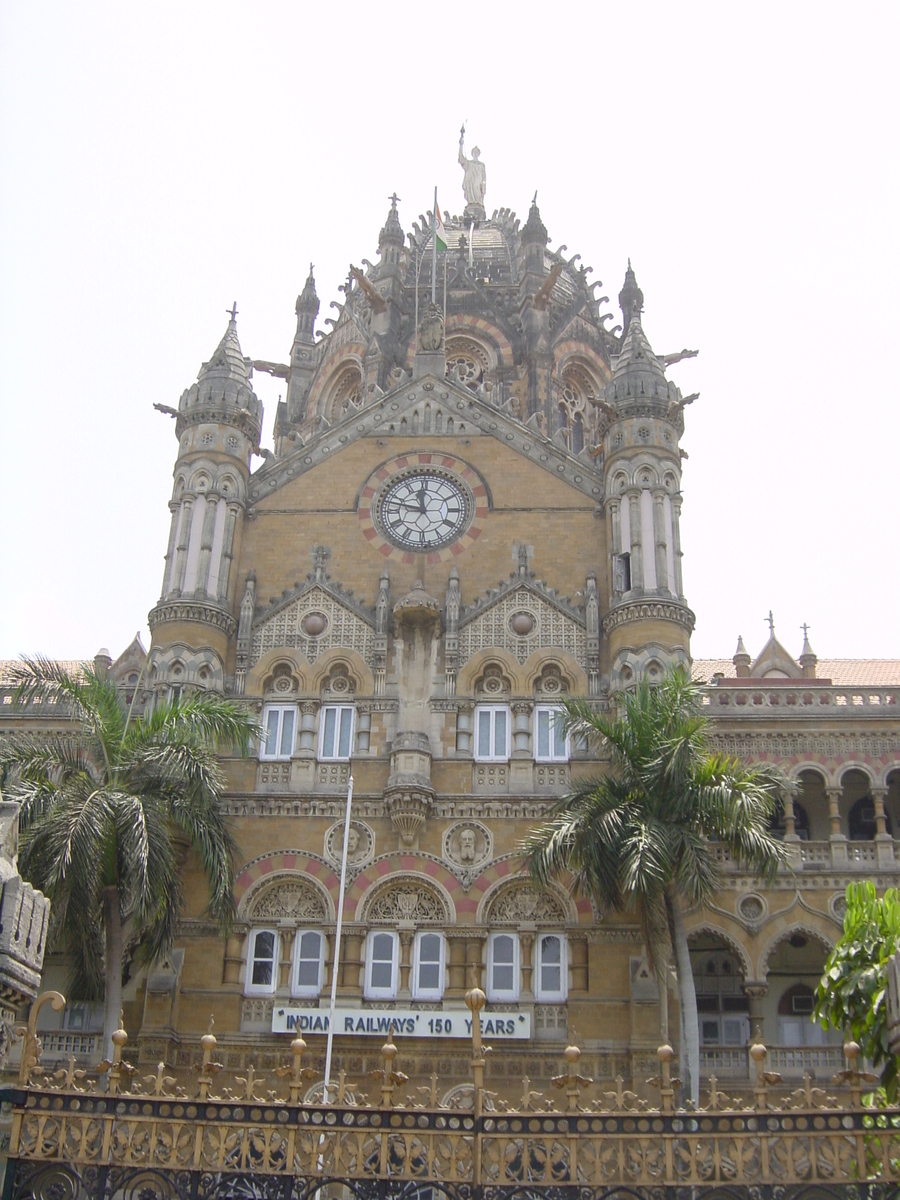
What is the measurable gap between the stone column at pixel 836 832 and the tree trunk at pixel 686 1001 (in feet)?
18.9

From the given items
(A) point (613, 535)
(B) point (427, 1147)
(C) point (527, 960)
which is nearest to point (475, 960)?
(C) point (527, 960)

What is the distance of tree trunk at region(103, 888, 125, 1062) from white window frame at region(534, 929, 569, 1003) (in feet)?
31.1

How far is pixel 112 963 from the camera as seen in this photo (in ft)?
89.5

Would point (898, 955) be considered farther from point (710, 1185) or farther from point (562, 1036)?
point (562, 1036)

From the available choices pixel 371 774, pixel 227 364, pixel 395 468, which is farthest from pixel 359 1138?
pixel 227 364

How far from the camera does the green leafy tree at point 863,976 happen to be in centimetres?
1727

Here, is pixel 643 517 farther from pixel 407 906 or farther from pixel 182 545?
pixel 182 545

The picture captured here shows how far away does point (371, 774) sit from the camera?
1307 inches

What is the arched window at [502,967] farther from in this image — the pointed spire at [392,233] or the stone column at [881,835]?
the pointed spire at [392,233]

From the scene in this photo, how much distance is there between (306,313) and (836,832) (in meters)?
40.9

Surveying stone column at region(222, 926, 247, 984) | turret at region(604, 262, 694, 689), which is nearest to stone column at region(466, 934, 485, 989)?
stone column at region(222, 926, 247, 984)

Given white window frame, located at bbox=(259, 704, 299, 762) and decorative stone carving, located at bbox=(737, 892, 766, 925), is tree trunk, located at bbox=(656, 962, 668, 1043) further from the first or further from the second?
white window frame, located at bbox=(259, 704, 299, 762)

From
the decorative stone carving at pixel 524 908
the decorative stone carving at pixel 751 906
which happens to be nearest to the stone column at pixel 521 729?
the decorative stone carving at pixel 524 908

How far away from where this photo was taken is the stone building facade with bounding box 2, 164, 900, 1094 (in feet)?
101
